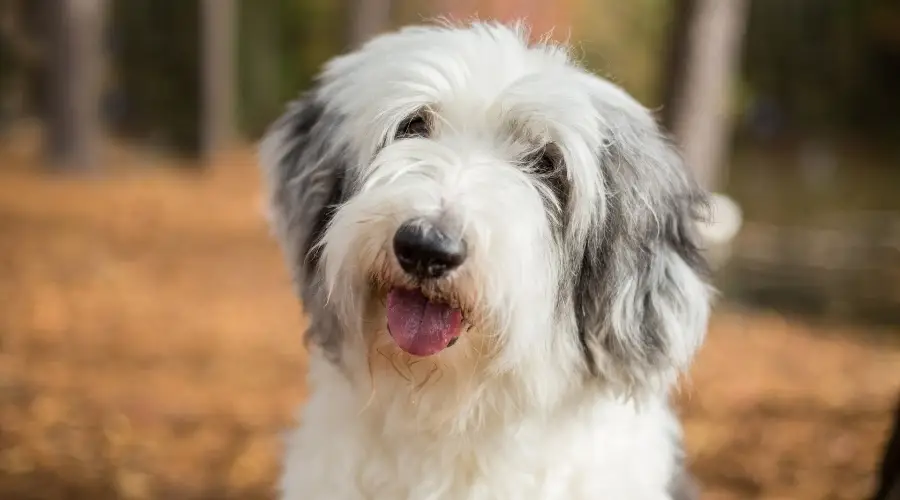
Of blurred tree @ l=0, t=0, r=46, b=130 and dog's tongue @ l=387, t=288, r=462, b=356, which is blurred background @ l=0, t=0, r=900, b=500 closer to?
blurred tree @ l=0, t=0, r=46, b=130

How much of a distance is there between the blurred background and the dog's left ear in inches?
13.7

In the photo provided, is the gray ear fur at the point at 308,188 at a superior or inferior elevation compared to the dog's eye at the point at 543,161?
inferior

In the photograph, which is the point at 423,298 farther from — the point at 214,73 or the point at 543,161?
the point at 214,73

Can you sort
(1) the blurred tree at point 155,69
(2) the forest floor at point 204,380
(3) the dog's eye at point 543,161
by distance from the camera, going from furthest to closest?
(1) the blurred tree at point 155,69 < (2) the forest floor at point 204,380 < (3) the dog's eye at point 543,161

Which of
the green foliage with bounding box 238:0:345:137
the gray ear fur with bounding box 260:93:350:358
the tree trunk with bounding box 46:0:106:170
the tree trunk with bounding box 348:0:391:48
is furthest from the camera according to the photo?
the green foliage with bounding box 238:0:345:137

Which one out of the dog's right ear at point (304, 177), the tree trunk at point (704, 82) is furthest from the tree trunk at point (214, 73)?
the dog's right ear at point (304, 177)

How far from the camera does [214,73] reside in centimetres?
1243

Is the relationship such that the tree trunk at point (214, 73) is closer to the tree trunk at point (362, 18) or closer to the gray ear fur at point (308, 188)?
the tree trunk at point (362, 18)

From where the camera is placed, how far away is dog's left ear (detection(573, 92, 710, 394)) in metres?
2.07

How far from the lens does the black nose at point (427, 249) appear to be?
173cm

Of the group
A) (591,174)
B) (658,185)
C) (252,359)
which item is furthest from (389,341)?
(252,359)

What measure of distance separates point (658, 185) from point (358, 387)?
2.81 ft

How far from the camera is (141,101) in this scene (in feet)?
48.5

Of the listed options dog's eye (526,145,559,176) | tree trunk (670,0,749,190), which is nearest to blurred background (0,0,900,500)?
tree trunk (670,0,749,190)
